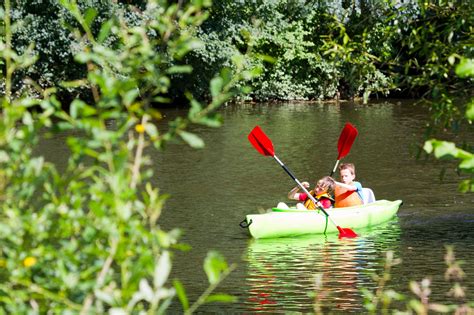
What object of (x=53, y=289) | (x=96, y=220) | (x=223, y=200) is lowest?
(x=223, y=200)

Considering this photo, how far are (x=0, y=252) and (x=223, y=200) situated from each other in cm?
1120

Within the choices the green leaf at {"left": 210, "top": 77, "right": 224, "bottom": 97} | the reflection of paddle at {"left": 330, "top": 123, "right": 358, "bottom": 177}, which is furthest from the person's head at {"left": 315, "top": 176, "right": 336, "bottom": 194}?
the green leaf at {"left": 210, "top": 77, "right": 224, "bottom": 97}

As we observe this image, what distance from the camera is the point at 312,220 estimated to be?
39.2 feet

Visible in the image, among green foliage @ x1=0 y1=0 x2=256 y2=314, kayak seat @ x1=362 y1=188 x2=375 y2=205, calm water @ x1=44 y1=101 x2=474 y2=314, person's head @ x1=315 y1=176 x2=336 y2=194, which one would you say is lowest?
calm water @ x1=44 y1=101 x2=474 y2=314

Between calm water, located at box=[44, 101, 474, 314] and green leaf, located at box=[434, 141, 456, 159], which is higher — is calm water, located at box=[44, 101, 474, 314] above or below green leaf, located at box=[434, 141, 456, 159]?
below

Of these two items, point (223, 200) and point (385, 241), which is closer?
point (385, 241)

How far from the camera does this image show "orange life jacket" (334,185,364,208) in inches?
497

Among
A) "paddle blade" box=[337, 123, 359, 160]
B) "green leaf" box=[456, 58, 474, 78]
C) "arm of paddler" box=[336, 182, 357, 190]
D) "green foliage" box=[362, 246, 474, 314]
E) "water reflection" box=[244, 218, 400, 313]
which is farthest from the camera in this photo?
"paddle blade" box=[337, 123, 359, 160]

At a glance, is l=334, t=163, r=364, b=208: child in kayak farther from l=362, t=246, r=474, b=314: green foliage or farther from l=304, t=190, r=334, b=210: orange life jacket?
l=362, t=246, r=474, b=314: green foliage

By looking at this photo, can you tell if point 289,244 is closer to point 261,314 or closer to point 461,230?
point 461,230

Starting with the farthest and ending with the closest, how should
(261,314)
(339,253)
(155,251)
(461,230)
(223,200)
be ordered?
(223,200) → (461,230) → (339,253) → (261,314) → (155,251)

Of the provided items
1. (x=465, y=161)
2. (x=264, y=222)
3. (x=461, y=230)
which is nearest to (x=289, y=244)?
(x=264, y=222)

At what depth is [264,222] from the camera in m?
11.6

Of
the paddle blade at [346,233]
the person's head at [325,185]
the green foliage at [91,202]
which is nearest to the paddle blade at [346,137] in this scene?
the person's head at [325,185]
